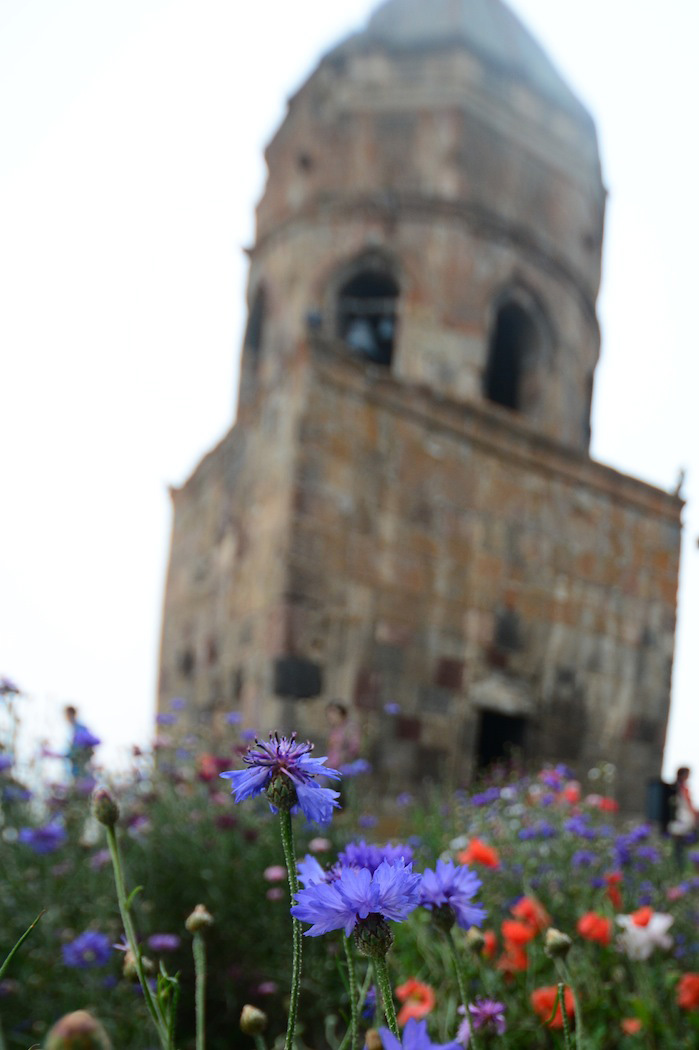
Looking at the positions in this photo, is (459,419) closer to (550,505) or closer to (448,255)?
(550,505)

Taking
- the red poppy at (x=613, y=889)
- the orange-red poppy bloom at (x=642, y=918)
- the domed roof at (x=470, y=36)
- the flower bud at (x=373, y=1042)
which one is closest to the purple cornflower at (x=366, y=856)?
the flower bud at (x=373, y=1042)

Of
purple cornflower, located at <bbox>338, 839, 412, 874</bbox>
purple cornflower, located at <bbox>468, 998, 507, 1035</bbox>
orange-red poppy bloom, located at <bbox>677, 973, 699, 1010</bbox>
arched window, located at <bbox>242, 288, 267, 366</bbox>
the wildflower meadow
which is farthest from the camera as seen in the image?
arched window, located at <bbox>242, 288, 267, 366</bbox>

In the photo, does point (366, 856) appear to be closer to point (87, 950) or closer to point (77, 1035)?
point (77, 1035)

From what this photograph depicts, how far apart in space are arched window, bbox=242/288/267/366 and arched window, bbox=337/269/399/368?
113 centimetres

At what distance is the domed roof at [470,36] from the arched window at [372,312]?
261 cm

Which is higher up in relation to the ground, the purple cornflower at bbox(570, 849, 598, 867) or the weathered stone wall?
the weathered stone wall

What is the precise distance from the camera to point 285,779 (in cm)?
125

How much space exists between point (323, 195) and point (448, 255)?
1516 millimetres

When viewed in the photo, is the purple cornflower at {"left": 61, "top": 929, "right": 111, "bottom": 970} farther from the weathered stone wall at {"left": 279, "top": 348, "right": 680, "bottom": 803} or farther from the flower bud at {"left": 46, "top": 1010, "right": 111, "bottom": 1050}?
the weathered stone wall at {"left": 279, "top": 348, "right": 680, "bottom": 803}

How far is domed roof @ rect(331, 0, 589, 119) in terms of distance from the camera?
35.5ft

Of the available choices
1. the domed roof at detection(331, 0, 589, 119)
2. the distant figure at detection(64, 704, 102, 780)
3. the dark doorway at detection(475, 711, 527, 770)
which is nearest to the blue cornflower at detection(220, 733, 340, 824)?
the distant figure at detection(64, 704, 102, 780)

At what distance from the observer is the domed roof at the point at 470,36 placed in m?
10.8

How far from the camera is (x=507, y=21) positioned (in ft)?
39.0

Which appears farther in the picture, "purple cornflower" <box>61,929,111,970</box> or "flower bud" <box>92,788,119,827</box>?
"purple cornflower" <box>61,929,111,970</box>
